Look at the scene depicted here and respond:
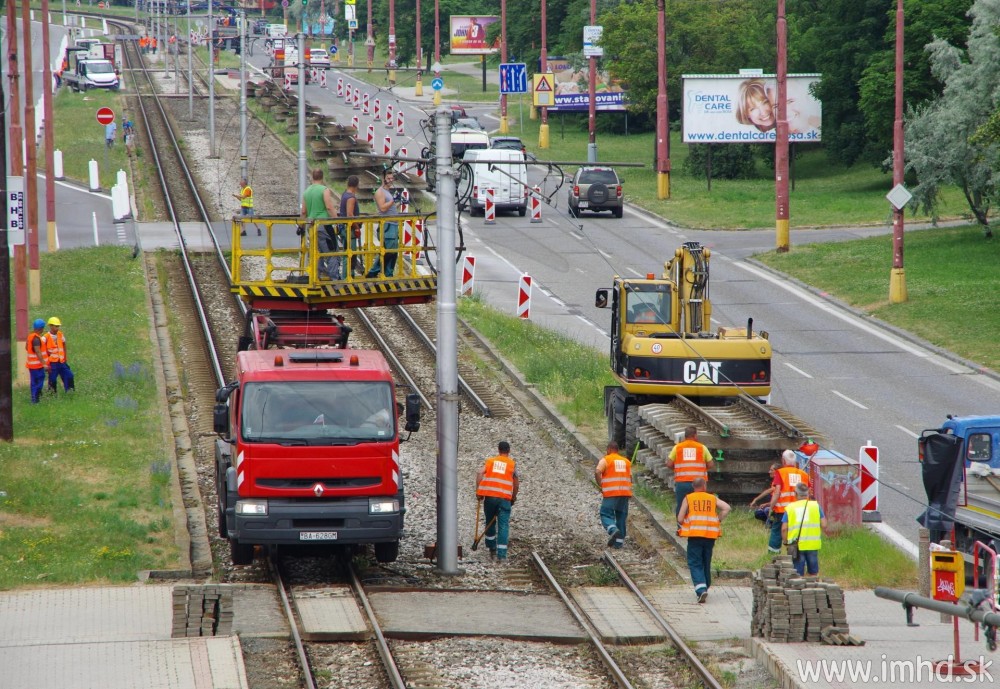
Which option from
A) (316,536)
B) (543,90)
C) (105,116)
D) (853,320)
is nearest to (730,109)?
(543,90)

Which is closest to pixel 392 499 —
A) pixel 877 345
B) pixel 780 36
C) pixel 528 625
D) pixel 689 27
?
pixel 528 625

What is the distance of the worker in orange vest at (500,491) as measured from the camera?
18.0m

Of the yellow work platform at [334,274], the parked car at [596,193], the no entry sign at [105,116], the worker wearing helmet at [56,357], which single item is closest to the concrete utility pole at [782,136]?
the parked car at [596,193]

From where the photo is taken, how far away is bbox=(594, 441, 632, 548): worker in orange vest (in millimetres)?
18281

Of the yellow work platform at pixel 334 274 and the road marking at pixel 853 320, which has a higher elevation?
the yellow work platform at pixel 334 274

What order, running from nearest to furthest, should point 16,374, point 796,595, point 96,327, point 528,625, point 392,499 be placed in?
point 796,595, point 528,625, point 392,499, point 16,374, point 96,327

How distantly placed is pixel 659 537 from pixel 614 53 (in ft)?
162

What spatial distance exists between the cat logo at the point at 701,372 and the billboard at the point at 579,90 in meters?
49.0

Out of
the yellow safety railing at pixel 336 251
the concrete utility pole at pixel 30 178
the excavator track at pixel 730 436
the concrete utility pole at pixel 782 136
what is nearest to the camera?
the excavator track at pixel 730 436

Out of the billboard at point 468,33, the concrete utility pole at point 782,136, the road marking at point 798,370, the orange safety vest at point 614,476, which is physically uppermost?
the billboard at point 468,33

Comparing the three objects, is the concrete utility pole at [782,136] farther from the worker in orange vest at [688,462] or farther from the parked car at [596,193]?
the worker in orange vest at [688,462]

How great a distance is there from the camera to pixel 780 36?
1604 inches

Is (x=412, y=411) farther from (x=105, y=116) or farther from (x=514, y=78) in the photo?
(x=514, y=78)

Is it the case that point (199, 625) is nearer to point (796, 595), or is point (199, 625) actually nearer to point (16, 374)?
point (796, 595)
